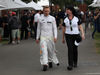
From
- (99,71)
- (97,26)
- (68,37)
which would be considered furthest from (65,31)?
(97,26)

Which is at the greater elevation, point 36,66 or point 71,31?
point 71,31

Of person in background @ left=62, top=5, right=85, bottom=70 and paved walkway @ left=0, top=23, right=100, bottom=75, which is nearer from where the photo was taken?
paved walkway @ left=0, top=23, right=100, bottom=75

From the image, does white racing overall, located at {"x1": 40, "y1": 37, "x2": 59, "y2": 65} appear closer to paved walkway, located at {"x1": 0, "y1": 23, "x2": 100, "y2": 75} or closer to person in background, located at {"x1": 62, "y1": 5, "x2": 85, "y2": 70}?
paved walkway, located at {"x1": 0, "y1": 23, "x2": 100, "y2": 75}

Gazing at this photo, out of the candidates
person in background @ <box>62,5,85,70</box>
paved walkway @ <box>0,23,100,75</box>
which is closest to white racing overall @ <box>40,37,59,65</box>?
paved walkway @ <box>0,23,100,75</box>

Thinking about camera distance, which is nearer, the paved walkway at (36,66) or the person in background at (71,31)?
the paved walkway at (36,66)

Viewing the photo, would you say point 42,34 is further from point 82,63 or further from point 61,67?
point 82,63

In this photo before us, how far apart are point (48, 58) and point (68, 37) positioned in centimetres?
89

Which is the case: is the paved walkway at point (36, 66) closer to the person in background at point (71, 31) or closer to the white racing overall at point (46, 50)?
the white racing overall at point (46, 50)

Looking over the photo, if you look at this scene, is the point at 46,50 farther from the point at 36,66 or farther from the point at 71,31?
the point at 36,66

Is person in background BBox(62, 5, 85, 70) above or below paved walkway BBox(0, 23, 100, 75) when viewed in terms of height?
above

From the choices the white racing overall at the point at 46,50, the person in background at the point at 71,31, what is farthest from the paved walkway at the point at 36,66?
the person in background at the point at 71,31

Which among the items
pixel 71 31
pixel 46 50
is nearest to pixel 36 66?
pixel 46 50

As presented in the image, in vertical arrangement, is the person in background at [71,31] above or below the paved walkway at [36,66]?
above

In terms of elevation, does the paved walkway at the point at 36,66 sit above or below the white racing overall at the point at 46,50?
below
